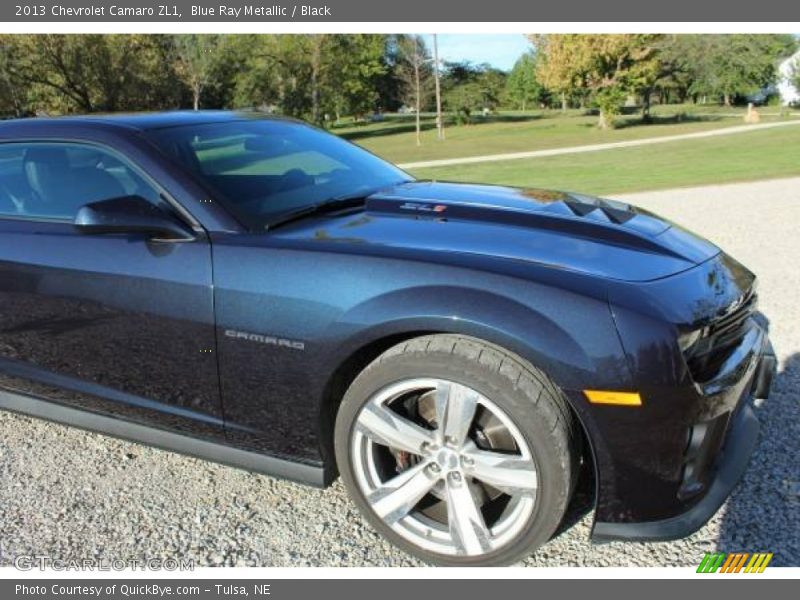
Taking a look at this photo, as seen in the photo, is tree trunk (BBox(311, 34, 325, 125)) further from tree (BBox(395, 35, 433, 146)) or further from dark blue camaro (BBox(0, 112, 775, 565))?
dark blue camaro (BBox(0, 112, 775, 565))

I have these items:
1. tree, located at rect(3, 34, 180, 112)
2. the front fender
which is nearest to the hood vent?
the front fender

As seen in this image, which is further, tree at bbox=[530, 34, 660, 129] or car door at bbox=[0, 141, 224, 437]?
tree at bbox=[530, 34, 660, 129]

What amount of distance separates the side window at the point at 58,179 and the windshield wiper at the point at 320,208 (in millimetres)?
593

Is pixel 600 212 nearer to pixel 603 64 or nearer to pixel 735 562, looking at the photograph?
pixel 735 562

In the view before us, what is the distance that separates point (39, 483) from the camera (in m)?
3.17

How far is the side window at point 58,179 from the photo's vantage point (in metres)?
2.93

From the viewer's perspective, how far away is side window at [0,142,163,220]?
115 inches

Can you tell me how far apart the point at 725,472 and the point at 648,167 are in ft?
52.5

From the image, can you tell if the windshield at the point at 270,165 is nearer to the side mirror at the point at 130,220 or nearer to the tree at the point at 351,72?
the side mirror at the point at 130,220

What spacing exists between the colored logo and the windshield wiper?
2.02 m

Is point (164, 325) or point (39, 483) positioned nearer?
point (164, 325)
